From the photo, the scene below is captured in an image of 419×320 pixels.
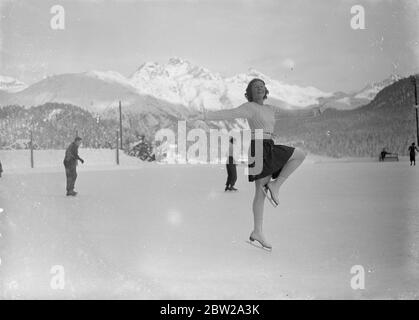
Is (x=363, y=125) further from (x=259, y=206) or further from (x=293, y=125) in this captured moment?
(x=259, y=206)

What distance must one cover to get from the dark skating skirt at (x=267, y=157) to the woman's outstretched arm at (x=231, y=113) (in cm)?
25

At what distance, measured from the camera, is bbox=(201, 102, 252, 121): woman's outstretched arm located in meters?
4.55

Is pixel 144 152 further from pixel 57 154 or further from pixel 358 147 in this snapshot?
pixel 358 147

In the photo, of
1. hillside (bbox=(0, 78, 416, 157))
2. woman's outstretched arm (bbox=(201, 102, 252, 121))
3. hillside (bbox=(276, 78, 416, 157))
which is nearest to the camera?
woman's outstretched arm (bbox=(201, 102, 252, 121))

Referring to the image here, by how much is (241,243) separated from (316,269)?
1.01 meters

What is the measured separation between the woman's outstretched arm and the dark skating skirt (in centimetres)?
25

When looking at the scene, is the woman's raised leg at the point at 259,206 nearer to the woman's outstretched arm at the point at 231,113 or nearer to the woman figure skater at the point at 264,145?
the woman figure skater at the point at 264,145

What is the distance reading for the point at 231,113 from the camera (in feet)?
15.0

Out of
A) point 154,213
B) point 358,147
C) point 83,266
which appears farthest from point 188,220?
point 358,147

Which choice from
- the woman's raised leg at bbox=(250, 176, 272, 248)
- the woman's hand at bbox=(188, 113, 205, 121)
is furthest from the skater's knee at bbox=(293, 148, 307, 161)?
the woman's hand at bbox=(188, 113, 205, 121)

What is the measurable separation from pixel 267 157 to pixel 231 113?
50 centimetres

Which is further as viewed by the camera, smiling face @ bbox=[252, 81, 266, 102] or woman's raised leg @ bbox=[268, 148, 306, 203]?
woman's raised leg @ bbox=[268, 148, 306, 203]

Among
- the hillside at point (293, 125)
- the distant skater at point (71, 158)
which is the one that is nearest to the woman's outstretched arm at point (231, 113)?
the hillside at point (293, 125)

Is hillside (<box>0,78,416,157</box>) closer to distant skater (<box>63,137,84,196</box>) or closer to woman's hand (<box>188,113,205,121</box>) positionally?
woman's hand (<box>188,113,205,121</box>)
